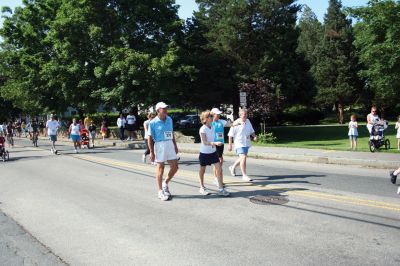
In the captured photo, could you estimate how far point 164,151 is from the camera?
8.66 meters

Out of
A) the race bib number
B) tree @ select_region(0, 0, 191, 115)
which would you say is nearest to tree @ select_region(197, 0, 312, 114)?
tree @ select_region(0, 0, 191, 115)

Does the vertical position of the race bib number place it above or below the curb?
A: above

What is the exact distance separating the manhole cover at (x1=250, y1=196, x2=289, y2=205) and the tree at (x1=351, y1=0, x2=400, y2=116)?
30.6 metres

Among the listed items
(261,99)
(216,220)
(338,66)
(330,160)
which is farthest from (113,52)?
(338,66)

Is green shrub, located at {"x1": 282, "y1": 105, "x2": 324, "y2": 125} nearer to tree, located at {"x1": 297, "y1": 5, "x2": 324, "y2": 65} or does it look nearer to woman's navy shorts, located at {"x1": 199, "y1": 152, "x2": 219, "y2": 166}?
tree, located at {"x1": 297, "y1": 5, "x2": 324, "y2": 65}

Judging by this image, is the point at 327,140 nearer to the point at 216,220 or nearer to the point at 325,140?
the point at 325,140

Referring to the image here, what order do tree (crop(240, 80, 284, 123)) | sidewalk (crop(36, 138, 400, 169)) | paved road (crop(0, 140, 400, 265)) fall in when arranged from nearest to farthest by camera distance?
paved road (crop(0, 140, 400, 265)) < sidewalk (crop(36, 138, 400, 169)) < tree (crop(240, 80, 284, 123))

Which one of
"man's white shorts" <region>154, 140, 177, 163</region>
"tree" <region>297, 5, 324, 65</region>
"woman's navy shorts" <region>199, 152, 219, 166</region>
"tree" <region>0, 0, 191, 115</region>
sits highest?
"tree" <region>297, 5, 324, 65</region>

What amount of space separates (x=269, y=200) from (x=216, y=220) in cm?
168

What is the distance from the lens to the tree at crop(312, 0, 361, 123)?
51750mm

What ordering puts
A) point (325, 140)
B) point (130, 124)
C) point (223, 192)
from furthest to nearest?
point (130, 124) → point (325, 140) → point (223, 192)

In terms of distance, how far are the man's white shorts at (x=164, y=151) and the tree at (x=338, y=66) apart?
4550 centimetres

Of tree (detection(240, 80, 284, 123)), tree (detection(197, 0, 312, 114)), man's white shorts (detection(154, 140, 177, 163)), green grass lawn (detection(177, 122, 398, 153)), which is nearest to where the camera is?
man's white shorts (detection(154, 140, 177, 163))

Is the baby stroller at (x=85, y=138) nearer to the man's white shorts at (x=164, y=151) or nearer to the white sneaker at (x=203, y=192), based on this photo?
the white sneaker at (x=203, y=192)
